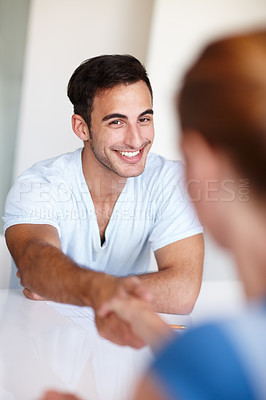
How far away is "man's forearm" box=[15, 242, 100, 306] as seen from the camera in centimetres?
114

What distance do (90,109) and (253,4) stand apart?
6.73 ft

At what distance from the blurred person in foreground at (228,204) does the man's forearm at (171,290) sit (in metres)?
0.91

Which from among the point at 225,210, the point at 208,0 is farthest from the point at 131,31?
the point at 225,210

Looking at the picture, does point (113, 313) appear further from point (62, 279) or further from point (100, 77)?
point (100, 77)

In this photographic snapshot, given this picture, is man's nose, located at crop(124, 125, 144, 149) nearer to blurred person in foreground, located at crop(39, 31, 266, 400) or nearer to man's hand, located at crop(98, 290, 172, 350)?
man's hand, located at crop(98, 290, 172, 350)

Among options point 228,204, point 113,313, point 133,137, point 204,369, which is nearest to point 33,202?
point 133,137

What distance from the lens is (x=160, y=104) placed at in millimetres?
3391

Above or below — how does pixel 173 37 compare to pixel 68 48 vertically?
above

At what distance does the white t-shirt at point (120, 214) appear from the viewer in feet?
5.79

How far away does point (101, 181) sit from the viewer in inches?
75.5

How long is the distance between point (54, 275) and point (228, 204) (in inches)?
28.6

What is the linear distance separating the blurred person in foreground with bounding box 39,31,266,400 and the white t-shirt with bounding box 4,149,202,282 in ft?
3.57

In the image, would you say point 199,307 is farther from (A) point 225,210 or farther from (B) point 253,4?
(B) point 253,4

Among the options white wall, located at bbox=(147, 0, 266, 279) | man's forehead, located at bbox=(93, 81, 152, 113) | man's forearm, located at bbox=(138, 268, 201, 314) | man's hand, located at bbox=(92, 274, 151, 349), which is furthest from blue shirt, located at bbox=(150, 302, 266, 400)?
white wall, located at bbox=(147, 0, 266, 279)
